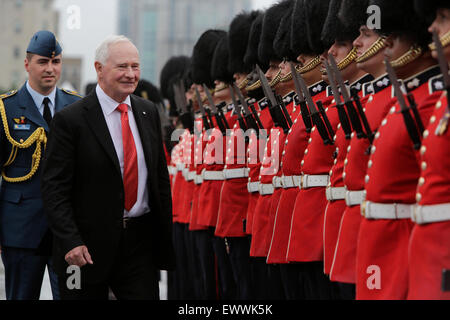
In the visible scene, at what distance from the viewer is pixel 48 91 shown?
5.85 m

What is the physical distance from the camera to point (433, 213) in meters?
3.40

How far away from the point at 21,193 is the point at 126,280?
1.15m

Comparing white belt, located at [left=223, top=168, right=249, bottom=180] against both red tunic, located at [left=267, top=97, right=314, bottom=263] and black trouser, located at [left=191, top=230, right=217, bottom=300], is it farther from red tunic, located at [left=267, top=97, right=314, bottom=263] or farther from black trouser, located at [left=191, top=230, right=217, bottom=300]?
red tunic, located at [left=267, top=97, right=314, bottom=263]

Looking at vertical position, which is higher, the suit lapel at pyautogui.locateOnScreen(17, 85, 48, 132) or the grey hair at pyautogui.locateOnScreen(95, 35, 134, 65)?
the grey hair at pyautogui.locateOnScreen(95, 35, 134, 65)

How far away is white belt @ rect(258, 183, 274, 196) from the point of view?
20.3ft

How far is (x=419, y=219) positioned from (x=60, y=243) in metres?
2.03

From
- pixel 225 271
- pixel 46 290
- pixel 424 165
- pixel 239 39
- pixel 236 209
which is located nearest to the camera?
pixel 424 165

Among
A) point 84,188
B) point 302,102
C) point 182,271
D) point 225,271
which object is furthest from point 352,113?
point 182,271

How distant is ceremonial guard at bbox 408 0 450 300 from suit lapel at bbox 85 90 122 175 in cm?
182

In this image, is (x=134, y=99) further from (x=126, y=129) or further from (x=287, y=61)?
(x=287, y=61)

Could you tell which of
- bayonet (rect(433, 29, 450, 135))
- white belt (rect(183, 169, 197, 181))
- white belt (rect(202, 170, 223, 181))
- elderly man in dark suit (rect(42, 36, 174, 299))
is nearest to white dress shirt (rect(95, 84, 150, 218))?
elderly man in dark suit (rect(42, 36, 174, 299))

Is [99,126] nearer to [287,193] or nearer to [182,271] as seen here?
[287,193]

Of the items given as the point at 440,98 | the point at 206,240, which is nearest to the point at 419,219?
the point at 440,98

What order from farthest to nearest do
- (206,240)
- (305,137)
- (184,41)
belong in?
(184,41) → (206,240) → (305,137)
